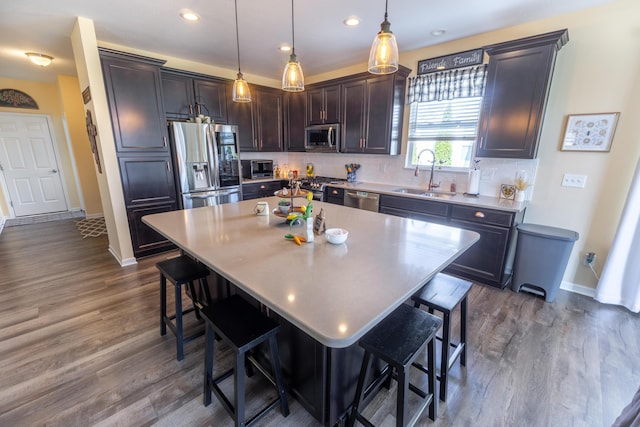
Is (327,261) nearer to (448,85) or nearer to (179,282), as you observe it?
(179,282)

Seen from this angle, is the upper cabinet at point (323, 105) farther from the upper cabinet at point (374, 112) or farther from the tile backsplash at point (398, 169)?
the tile backsplash at point (398, 169)

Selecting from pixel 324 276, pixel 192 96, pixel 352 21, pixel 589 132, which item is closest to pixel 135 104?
pixel 192 96

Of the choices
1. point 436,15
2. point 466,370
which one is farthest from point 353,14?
point 466,370

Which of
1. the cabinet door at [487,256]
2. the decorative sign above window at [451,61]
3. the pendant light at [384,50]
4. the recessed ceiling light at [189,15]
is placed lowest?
the cabinet door at [487,256]

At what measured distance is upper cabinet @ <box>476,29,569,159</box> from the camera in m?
2.44

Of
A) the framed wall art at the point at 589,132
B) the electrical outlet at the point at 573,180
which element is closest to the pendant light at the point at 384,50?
the framed wall art at the point at 589,132

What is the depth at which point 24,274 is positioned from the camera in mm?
3121

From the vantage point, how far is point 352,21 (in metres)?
2.73

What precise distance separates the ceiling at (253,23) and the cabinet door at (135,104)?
396mm

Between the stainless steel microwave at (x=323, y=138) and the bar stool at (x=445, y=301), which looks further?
the stainless steel microwave at (x=323, y=138)

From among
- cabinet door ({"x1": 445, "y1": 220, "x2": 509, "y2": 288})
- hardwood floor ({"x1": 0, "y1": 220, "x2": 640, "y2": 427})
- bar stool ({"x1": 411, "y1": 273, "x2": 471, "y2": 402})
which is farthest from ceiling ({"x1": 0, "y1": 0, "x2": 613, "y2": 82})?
hardwood floor ({"x1": 0, "y1": 220, "x2": 640, "y2": 427})

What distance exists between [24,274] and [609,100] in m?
6.28

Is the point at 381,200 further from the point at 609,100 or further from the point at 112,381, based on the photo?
the point at 112,381

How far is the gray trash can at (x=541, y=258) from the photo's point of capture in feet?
8.14
